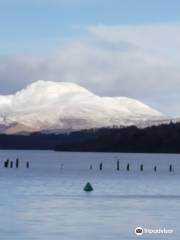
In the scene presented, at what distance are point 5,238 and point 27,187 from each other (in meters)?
47.1

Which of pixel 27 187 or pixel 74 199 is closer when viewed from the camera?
pixel 74 199

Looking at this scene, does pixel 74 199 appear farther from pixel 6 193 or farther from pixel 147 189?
pixel 147 189

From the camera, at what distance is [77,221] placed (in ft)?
182

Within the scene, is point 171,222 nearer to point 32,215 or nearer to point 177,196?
point 32,215

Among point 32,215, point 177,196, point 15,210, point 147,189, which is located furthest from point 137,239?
point 147,189

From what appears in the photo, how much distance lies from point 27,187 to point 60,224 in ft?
136

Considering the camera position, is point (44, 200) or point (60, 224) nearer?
point (60, 224)

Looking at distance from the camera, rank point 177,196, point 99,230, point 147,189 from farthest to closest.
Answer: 1. point 147,189
2. point 177,196
3. point 99,230

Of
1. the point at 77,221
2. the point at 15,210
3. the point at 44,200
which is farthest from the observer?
the point at 44,200

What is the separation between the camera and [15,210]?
207ft

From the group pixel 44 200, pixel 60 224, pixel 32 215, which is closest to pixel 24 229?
pixel 60 224

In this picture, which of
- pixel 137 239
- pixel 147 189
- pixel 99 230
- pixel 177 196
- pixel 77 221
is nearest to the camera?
pixel 137 239

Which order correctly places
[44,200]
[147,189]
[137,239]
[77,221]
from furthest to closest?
[147,189], [44,200], [77,221], [137,239]

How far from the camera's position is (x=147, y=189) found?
94.8 meters
